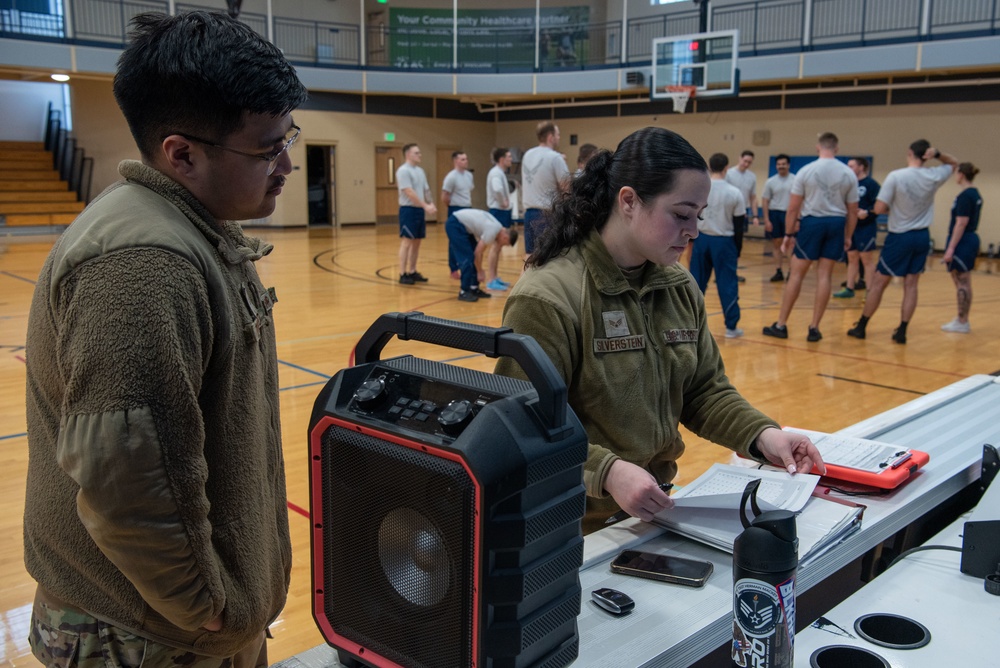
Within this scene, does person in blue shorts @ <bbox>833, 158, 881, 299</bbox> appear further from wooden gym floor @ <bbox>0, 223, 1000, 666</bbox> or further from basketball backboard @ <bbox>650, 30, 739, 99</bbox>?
basketball backboard @ <bbox>650, 30, 739, 99</bbox>

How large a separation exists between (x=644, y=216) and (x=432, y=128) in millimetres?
18242

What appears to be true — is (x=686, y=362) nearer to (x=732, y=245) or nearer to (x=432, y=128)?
(x=732, y=245)

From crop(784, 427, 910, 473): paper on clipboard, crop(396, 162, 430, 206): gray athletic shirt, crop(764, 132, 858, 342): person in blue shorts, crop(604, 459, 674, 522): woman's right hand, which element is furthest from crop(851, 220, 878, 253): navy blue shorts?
crop(604, 459, 674, 522): woman's right hand

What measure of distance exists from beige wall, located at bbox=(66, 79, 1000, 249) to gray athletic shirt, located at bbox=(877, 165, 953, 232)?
7.63m

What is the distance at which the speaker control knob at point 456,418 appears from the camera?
867 millimetres

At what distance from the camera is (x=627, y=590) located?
1340 mm

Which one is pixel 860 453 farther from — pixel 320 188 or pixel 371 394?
pixel 320 188

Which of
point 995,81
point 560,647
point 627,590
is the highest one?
point 995,81

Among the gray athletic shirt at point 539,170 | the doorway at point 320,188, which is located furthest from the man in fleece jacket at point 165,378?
the doorway at point 320,188

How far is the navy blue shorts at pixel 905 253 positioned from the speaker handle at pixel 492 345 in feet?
21.8

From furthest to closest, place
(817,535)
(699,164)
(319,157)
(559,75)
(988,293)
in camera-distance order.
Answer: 1. (319,157)
2. (559,75)
3. (988,293)
4. (699,164)
5. (817,535)

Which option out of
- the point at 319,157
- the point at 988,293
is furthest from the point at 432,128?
the point at 988,293

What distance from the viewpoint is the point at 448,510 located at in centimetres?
87

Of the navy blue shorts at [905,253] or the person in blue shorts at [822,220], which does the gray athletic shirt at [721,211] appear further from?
the navy blue shorts at [905,253]
